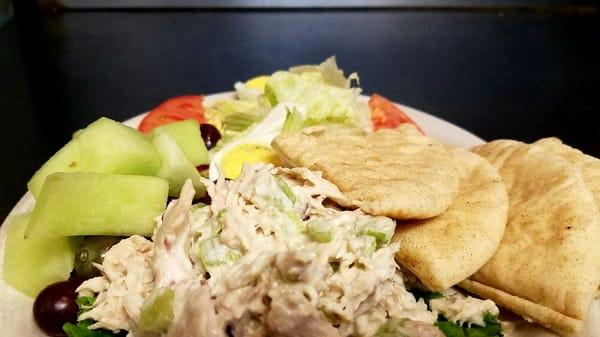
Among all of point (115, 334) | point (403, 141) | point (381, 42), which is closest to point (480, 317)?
point (403, 141)

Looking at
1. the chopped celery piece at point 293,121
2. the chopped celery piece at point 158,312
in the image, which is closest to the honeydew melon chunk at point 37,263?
the chopped celery piece at point 158,312

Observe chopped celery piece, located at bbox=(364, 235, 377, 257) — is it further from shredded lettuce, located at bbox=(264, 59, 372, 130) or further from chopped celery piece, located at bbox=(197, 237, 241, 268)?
shredded lettuce, located at bbox=(264, 59, 372, 130)

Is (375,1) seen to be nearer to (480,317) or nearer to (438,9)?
(438,9)

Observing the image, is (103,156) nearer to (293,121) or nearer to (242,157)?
(242,157)

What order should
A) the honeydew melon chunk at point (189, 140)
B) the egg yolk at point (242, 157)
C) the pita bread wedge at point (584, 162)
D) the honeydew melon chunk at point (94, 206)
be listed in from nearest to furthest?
the honeydew melon chunk at point (94, 206)
the pita bread wedge at point (584, 162)
the honeydew melon chunk at point (189, 140)
the egg yolk at point (242, 157)

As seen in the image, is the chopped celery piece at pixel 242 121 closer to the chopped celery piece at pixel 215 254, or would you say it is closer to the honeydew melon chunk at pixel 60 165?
the honeydew melon chunk at pixel 60 165
